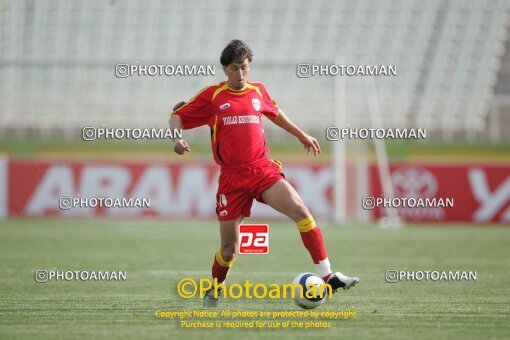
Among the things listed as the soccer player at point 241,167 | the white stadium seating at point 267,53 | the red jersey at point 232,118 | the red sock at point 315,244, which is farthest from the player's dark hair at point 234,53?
the white stadium seating at point 267,53

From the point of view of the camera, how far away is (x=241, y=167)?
283 inches

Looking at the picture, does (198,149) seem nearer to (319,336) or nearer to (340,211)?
(340,211)

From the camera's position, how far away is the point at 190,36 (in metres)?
22.8

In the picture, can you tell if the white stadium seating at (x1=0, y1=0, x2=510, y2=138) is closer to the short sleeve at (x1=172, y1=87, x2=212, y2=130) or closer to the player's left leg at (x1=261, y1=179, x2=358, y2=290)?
the short sleeve at (x1=172, y1=87, x2=212, y2=130)

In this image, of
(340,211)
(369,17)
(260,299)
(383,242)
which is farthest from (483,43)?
(260,299)

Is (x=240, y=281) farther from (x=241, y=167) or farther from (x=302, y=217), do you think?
(x=241, y=167)

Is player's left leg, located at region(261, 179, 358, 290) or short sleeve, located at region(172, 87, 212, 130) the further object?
short sleeve, located at region(172, 87, 212, 130)

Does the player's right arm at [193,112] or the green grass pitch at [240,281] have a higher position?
the player's right arm at [193,112]

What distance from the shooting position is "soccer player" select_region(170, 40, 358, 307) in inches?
281

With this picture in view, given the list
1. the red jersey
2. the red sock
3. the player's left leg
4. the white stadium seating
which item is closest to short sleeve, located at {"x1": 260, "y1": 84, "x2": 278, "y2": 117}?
the red jersey

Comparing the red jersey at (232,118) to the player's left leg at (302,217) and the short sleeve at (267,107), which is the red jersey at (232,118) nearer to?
the short sleeve at (267,107)

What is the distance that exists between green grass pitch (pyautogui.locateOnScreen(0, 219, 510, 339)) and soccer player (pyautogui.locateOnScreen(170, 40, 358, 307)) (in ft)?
1.77

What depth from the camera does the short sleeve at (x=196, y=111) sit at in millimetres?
7348

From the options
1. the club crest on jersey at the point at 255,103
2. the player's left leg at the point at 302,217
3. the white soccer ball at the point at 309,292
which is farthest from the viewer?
the club crest on jersey at the point at 255,103
